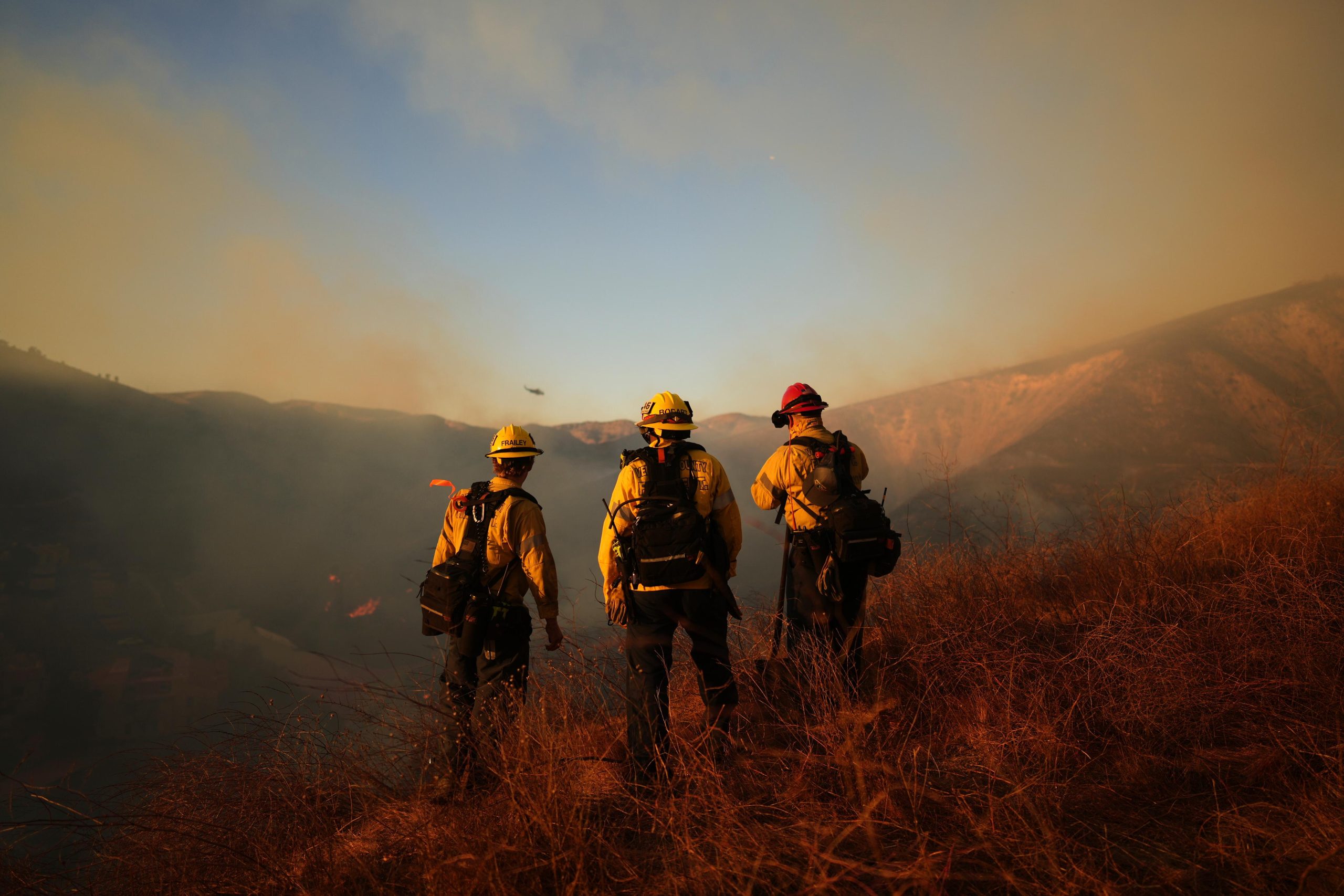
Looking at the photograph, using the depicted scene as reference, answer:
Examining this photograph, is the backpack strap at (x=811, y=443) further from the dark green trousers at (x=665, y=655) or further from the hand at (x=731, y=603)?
the dark green trousers at (x=665, y=655)

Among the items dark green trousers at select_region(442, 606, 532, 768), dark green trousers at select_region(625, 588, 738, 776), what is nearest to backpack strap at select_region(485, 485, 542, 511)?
dark green trousers at select_region(442, 606, 532, 768)

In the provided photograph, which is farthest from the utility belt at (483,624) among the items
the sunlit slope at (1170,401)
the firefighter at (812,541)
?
the sunlit slope at (1170,401)

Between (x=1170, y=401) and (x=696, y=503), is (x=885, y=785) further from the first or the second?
(x=1170, y=401)

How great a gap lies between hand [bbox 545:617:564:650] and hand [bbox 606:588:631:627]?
43cm

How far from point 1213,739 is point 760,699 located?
96.0 inches

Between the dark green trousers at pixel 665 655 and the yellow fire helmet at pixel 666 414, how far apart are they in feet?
3.36

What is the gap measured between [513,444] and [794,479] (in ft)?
6.68

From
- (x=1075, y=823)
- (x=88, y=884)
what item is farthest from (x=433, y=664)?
(x=1075, y=823)

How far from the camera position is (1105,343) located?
4838cm

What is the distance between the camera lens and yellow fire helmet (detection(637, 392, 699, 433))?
3.63 m

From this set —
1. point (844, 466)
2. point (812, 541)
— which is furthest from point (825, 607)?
point (844, 466)

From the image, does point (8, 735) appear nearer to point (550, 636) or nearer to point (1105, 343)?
point (550, 636)

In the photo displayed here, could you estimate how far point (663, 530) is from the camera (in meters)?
3.31

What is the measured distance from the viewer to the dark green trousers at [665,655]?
3.25m
